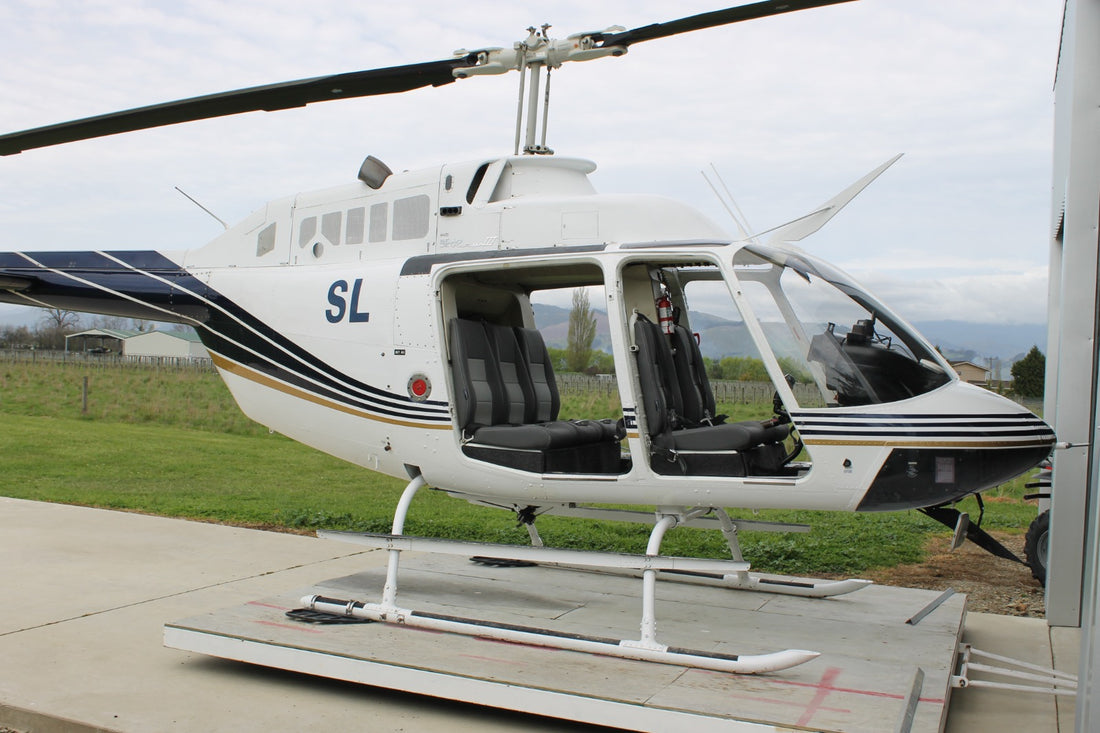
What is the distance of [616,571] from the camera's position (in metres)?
7.30

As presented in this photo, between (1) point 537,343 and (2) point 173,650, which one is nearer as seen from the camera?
(2) point 173,650

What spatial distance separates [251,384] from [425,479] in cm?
162

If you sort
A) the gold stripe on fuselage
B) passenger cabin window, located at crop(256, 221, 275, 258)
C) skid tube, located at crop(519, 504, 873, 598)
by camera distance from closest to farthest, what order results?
the gold stripe on fuselage, skid tube, located at crop(519, 504, 873, 598), passenger cabin window, located at crop(256, 221, 275, 258)

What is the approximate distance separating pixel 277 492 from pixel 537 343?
669 centimetres

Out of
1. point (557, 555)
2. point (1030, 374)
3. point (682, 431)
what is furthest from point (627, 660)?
point (1030, 374)

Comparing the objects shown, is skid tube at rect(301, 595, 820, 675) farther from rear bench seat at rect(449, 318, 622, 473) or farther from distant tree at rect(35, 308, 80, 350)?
distant tree at rect(35, 308, 80, 350)

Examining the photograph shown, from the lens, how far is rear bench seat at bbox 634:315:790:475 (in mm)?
5191

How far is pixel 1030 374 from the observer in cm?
1823

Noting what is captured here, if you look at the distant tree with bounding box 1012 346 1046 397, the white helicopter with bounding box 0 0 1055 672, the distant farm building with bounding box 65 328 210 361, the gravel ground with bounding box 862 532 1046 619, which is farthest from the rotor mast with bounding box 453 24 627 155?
the distant farm building with bounding box 65 328 210 361

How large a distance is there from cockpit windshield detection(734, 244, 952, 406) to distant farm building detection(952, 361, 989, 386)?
9.5 inches

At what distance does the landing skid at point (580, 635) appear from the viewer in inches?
180

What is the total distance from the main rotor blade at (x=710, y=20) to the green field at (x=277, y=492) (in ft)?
6.99

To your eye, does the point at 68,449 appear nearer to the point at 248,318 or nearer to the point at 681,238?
the point at 248,318

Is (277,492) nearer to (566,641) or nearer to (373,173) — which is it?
(373,173)
